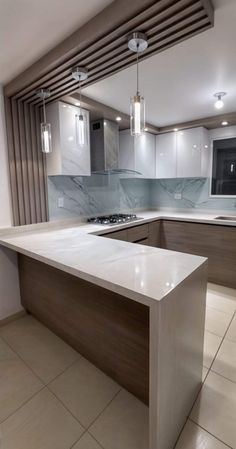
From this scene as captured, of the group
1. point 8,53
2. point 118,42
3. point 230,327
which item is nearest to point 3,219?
point 8,53

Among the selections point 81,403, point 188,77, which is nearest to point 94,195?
point 188,77

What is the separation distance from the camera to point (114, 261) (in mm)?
1316

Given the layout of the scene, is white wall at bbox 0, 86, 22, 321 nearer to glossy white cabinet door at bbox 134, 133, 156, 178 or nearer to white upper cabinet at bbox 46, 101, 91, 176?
white upper cabinet at bbox 46, 101, 91, 176

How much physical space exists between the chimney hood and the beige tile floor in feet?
6.30

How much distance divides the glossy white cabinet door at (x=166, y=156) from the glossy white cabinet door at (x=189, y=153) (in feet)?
0.28

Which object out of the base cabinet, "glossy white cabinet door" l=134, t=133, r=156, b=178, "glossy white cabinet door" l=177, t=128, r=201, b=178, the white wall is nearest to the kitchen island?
the white wall

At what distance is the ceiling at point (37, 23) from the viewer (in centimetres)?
114

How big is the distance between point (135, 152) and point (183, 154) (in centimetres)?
72

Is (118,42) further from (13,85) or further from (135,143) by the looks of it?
(135,143)

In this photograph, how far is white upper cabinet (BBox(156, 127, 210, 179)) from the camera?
10.5ft

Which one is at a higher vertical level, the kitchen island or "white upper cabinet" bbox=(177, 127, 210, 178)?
"white upper cabinet" bbox=(177, 127, 210, 178)

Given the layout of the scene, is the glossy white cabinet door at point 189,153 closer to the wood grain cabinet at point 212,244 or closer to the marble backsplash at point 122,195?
the marble backsplash at point 122,195

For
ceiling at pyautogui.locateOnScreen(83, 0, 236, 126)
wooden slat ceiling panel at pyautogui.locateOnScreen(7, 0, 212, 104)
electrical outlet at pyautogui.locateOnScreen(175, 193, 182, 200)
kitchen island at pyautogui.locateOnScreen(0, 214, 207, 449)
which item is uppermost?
ceiling at pyautogui.locateOnScreen(83, 0, 236, 126)

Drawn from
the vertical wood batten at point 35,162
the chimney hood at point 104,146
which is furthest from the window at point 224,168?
the vertical wood batten at point 35,162
